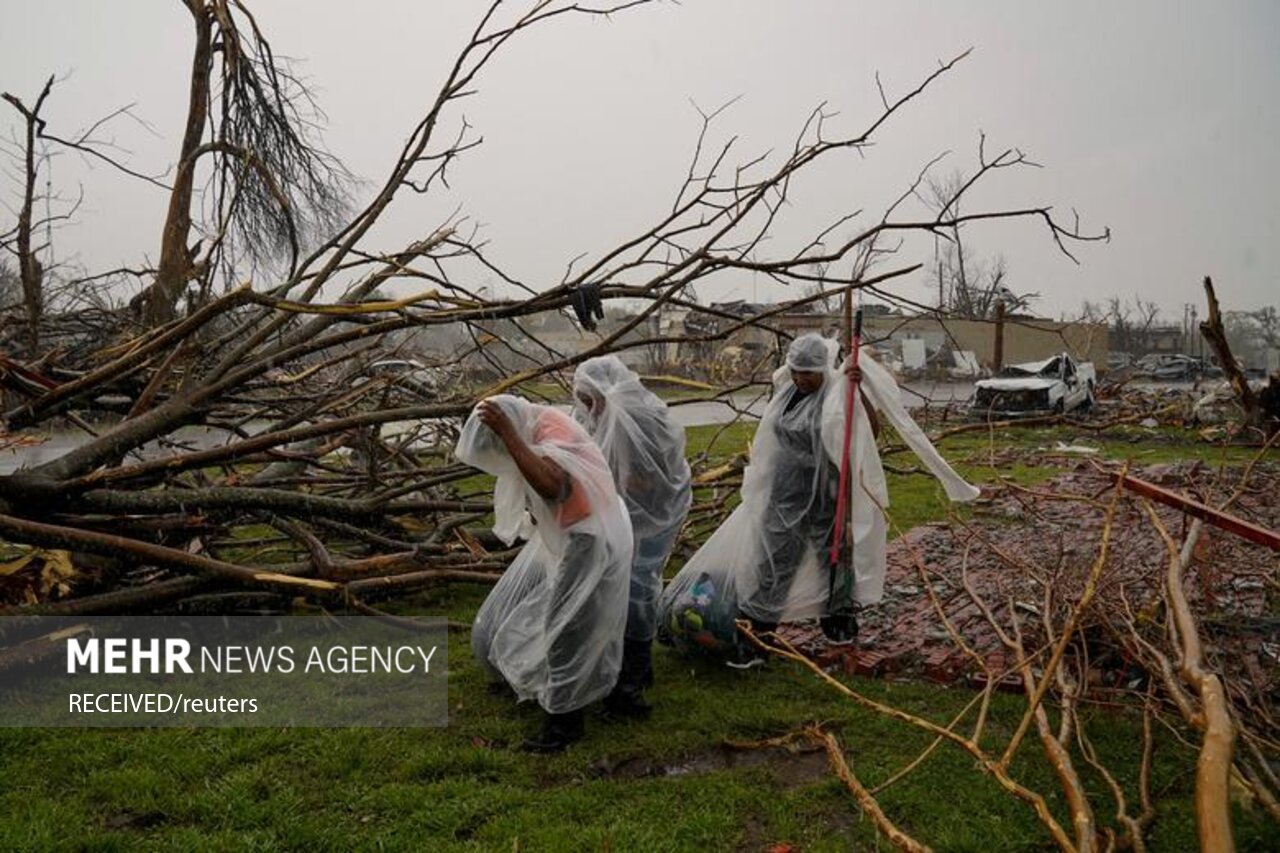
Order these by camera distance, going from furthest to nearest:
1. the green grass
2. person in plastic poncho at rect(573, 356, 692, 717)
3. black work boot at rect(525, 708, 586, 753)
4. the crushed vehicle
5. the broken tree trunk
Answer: the crushed vehicle, the broken tree trunk, person in plastic poncho at rect(573, 356, 692, 717), black work boot at rect(525, 708, 586, 753), the green grass

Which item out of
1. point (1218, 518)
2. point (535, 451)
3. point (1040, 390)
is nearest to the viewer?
point (1218, 518)

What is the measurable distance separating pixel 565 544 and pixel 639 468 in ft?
2.14

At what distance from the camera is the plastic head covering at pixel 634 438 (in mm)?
3670

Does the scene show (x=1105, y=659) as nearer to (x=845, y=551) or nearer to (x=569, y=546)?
(x=845, y=551)

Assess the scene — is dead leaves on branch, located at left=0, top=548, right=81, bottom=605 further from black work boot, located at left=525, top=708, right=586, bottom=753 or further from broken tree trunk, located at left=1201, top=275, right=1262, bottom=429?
broken tree trunk, located at left=1201, top=275, right=1262, bottom=429

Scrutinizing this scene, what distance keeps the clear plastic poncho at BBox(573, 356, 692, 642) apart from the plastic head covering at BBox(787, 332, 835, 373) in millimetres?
746

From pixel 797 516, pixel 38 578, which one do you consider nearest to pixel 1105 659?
pixel 797 516

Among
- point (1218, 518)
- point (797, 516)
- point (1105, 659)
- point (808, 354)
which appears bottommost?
point (1105, 659)

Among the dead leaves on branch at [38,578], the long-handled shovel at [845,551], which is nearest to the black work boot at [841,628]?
the long-handled shovel at [845,551]

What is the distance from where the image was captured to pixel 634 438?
3.66 metres

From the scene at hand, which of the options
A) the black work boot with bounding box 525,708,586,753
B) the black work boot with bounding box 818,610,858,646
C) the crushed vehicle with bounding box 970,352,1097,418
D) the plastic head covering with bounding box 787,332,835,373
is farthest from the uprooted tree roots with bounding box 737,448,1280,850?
the crushed vehicle with bounding box 970,352,1097,418

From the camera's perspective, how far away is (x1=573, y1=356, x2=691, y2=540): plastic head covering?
3670mm

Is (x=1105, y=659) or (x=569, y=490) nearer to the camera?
(x=569, y=490)

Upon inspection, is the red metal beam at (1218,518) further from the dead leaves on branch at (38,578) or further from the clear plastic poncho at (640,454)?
the dead leaves on branch at (38,578)
